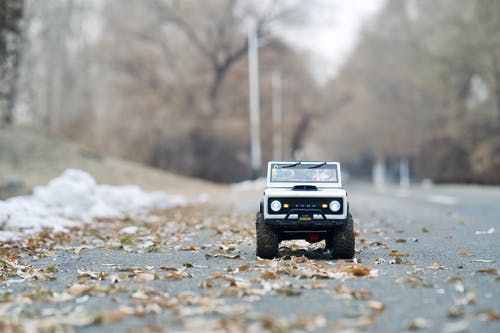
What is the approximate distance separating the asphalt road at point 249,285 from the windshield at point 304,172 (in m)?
1.10

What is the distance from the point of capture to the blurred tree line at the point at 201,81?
4728 cm

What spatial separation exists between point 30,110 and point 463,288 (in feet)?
147

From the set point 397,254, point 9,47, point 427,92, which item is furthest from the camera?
point 427,92

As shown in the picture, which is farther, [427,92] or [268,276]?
[427,92]

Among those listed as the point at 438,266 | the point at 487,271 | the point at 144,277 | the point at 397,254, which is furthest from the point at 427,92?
the point at 144,277

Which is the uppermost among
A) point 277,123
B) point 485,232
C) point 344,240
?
point 277,123

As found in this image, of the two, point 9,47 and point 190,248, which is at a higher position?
point 9,47

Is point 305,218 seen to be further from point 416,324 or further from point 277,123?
point 277,123

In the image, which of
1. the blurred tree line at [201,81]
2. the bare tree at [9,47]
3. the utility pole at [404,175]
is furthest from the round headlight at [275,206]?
the utility pole at [404,175]

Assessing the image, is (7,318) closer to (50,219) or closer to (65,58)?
(50,219)

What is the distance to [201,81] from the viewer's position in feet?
174

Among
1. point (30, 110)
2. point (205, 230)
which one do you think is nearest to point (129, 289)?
point (205, 230)

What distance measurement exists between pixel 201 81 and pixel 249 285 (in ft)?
151

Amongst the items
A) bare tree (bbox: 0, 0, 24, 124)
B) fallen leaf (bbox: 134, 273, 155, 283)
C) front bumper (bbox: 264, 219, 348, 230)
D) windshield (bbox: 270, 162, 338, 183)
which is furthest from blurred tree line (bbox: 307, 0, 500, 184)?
fallen leaf (bbox: 134, 273, 155, 283)
